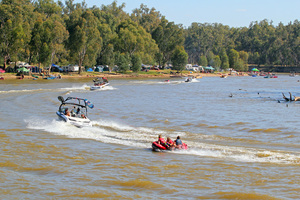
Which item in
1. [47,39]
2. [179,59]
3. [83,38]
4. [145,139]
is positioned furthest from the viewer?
[179,59]

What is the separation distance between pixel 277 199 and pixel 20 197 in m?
11.7

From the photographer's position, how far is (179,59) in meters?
175

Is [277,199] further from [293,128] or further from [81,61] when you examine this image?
[81,61]

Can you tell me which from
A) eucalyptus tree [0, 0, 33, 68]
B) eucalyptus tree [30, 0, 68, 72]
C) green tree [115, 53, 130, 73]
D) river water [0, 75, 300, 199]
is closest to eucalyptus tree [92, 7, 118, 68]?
green tree [115, 53, 130, 73]

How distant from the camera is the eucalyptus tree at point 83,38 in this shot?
419 ft

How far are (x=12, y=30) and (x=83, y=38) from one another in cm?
2256

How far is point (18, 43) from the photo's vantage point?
112m

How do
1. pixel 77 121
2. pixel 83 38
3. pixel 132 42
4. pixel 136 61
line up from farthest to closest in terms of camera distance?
1. pixel 132 42
2. pixel 136 61
3. pixel 83 38
4. pixel 77 121

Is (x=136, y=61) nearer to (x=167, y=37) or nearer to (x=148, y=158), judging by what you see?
(x=167, y=37)

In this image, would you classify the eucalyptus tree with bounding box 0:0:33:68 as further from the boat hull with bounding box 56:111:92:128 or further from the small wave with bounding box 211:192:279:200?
the small wave with bounding box 211:192:279:200

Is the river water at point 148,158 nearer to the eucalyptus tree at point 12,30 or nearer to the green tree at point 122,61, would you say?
the eucalyptus tree at point 12,30

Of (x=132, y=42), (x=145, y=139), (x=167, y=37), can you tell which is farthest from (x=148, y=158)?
(x=167, y=37)

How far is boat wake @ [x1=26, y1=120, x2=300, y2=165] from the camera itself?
A: 24844 mm

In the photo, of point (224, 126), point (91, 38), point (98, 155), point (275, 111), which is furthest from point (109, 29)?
point (98, 155)
